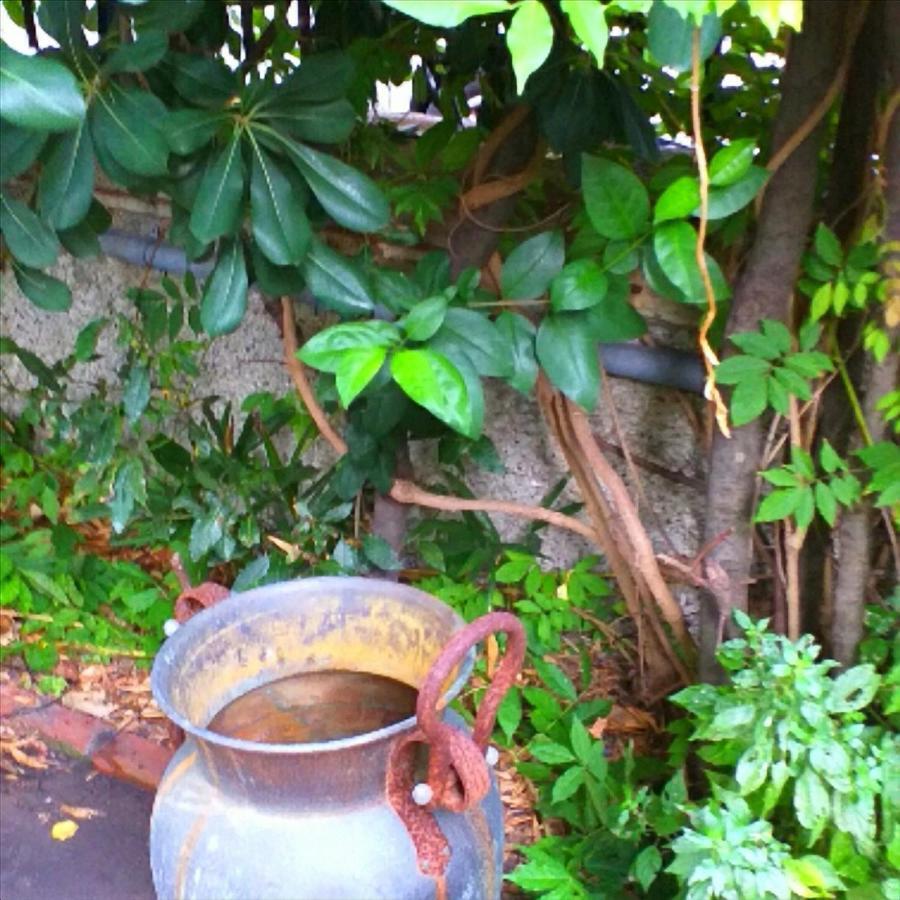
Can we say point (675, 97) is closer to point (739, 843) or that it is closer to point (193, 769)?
point (739, 843)

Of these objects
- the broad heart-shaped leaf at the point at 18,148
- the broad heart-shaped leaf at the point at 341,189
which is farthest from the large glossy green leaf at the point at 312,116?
the broad heart-shaped leaf at the point at 18,148

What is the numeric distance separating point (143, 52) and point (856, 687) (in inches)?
51.0

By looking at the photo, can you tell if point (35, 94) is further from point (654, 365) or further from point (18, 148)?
point (654, 365)

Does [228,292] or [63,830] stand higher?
[228,292]

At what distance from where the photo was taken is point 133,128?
1.53 m

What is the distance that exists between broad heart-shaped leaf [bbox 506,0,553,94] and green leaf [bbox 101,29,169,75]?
0.83m

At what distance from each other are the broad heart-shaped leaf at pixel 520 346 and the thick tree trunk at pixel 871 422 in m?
0.52

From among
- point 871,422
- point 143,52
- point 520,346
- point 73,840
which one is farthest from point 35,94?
point 73,840

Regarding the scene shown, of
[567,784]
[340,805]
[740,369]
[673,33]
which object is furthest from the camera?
[567,784]

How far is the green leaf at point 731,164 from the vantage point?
4.70 ft

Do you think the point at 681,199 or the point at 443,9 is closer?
the point at 443,9

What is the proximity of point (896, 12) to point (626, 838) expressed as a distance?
1.28 meters

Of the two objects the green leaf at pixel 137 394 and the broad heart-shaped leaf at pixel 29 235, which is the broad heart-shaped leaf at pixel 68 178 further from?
the green leaf at pixel 137 394

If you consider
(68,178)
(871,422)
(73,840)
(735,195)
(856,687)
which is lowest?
(73,840)
